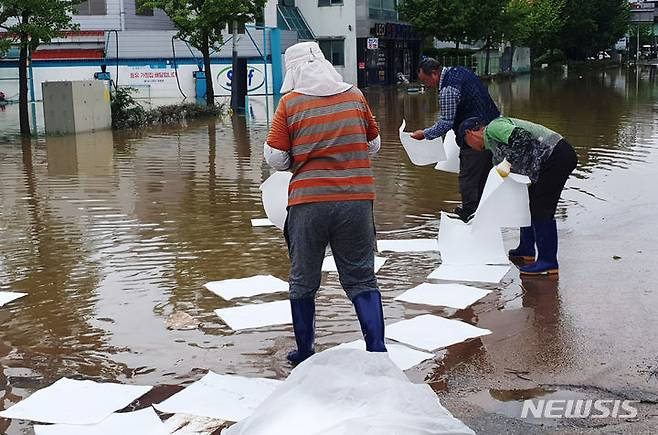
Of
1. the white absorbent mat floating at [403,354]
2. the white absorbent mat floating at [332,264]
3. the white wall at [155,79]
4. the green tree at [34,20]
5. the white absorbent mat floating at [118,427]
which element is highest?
the green tree at [34,20]

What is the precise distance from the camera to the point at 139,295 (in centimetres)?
629

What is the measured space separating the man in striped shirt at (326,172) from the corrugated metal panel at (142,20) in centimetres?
3391

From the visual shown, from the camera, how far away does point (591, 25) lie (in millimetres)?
68062

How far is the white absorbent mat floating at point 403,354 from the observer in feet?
15.4

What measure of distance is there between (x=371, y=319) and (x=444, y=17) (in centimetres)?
4328

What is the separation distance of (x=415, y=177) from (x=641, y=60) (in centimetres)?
8963

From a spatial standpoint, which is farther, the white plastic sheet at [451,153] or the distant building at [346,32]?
A: the distant building at [346,32]

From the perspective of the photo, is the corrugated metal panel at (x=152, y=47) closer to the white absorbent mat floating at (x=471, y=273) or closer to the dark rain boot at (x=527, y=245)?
the dark rain boot at (x=527, y=245)

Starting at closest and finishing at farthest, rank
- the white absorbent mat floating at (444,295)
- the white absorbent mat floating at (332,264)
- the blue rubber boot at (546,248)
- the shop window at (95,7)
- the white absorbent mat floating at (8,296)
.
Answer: the white absorbent mat floating at (444,295)
the white absorbent mat floating at (8,296)
the blue rubber boot at (546,248)
the white absorbent mat floating at (332,264)
the shop window at (95,7)

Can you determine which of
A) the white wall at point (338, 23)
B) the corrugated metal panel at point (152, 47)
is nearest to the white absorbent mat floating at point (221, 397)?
the corrugated metal panel at point (152, 47)

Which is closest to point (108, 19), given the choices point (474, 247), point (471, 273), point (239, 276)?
point (239, 276)

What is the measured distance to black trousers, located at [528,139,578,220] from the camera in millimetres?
6414

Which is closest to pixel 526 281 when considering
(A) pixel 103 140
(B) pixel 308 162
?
(B) pixel 308 162

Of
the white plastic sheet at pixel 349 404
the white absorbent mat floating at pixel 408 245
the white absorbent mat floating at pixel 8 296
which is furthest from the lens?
the white absorbent mat floating at pixel 408 245
